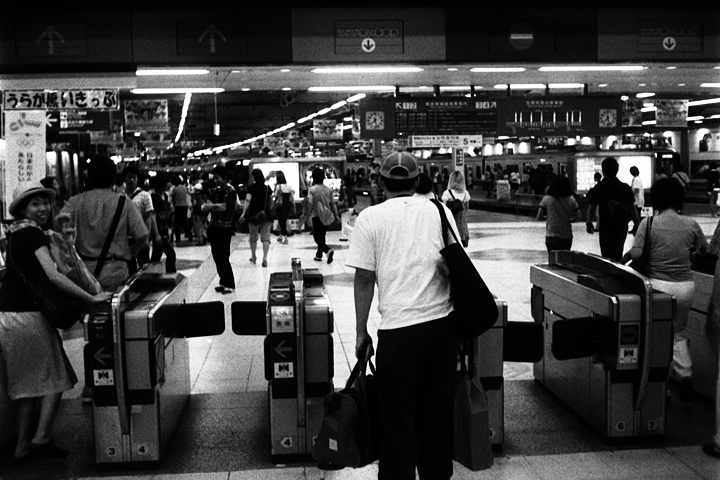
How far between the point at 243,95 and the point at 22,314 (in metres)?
22.6

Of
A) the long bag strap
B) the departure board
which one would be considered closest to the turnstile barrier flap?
the long bag strap

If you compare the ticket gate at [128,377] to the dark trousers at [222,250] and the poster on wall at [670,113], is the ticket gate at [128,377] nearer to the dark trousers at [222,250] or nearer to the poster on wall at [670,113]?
the dark trousers at [222,250]

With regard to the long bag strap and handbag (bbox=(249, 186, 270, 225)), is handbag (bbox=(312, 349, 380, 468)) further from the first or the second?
handbag (bbox=(249, 186, 270, 225))

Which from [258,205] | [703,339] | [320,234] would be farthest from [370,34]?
[320,234]

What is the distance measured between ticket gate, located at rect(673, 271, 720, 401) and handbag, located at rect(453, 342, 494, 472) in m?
2.84

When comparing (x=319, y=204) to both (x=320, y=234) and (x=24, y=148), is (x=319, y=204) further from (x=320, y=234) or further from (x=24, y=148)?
(x=24, y=148)

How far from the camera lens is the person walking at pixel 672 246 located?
5.48 m

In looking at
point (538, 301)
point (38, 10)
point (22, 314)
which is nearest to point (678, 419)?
point (538, 301)

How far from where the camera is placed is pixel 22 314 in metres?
4.72

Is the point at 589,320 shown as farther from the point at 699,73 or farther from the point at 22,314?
the point at 699,73

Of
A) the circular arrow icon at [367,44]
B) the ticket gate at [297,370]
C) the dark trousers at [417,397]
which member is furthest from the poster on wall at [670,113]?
the dark trousers at [417,397]

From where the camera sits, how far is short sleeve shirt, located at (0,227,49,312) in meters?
4.57

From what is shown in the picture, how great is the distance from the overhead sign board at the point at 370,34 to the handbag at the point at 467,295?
2.01m

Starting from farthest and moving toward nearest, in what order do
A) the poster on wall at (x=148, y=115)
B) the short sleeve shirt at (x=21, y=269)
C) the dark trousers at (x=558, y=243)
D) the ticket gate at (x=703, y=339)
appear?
the poster on wall at (x=148, y=115) < the dark trousers at (x=558, y=243) < the ticket gate at (x=703, y=339) < the short sleeve shirt at (x=21, y=269)
